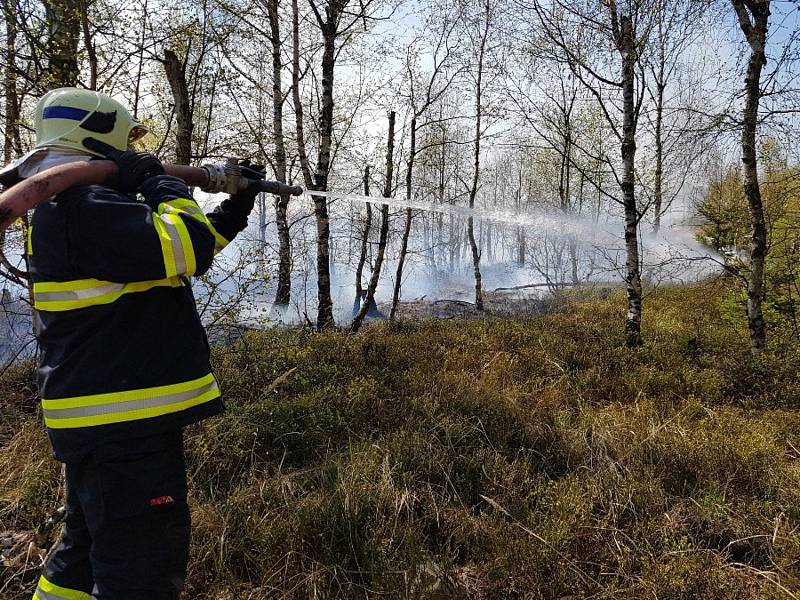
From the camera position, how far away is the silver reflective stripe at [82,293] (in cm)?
154

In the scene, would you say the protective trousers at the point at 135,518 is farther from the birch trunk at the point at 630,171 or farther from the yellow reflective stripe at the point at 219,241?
the birch trunk at the point at 630,171

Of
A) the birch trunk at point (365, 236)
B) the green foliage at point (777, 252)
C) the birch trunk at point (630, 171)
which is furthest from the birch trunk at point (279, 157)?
the green foliage at point (777, 252)

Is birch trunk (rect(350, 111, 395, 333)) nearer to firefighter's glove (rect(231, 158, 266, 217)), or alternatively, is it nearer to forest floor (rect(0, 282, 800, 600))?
forest floor (rect(0, 282, 800, 600))

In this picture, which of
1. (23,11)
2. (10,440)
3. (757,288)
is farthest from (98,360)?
(757,288)

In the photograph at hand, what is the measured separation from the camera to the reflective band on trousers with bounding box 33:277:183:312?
1536 mm

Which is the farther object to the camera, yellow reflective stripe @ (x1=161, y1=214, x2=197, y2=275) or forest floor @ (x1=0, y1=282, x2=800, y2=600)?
forest floor @ (x1=0, y1=282, x2=800, y2=600)

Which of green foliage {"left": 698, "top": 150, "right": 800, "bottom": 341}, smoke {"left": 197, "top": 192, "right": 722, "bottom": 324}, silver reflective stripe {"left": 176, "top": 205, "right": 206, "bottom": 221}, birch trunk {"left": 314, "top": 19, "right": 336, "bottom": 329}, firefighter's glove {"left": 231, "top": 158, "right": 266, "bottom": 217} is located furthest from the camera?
birch trunk {"left": 314, "top": 19, "right": 336, "bottom": 329}

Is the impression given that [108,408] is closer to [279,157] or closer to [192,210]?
[192,210]

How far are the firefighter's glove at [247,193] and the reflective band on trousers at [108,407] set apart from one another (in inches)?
31.2

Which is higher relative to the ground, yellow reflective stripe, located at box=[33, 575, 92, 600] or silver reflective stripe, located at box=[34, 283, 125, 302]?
silver reflective stripe, located at box=[34, 283, 125, 302]

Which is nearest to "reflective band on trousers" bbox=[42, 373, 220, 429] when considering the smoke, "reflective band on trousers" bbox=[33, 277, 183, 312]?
"reflective band on trousers" bbox=[33, 277, 183, 312]

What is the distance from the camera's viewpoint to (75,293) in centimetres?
154

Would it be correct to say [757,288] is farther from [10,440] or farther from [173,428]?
[10,440]

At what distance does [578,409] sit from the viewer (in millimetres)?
4621
